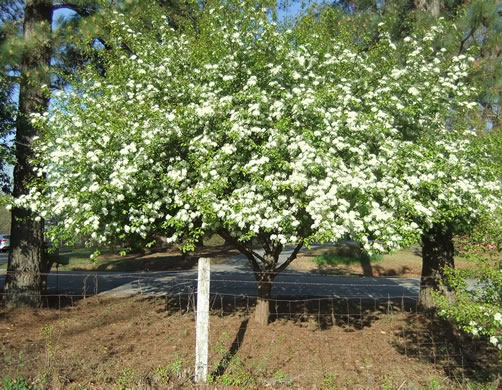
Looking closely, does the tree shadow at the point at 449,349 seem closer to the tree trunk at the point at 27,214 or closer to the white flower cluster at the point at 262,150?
the white flower cluster at the point at 262,150

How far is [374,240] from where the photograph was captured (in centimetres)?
550

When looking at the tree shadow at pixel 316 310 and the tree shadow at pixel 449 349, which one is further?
the tree shadow at pixel 316 310

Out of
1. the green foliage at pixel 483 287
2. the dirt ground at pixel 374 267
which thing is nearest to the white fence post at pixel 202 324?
the green foliage at pixel 483 287

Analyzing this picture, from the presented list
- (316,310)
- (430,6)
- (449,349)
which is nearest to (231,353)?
(316,310)

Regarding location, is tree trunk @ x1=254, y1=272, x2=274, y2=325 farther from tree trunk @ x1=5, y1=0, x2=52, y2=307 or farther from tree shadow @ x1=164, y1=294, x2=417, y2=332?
tree trunk @ x1=5, y1=0, x2=52, y2=307

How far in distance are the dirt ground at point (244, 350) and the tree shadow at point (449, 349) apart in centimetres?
2

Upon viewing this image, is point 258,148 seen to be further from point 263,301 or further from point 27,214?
point 27,214

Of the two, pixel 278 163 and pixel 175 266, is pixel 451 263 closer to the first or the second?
pixel 278 163

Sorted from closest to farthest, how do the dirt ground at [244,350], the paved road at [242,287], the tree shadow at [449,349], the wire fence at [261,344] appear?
the dirt ground at [244,350] → the wire fence at [261,344] → the tree shadow at [449,349] → the paved road at [242,287]

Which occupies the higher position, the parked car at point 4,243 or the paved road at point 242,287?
the parked car at point 4,243

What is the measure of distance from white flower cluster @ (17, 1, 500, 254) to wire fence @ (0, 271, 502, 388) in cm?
196

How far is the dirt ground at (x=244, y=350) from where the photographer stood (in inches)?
219

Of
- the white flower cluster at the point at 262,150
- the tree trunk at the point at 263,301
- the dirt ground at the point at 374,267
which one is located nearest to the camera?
the white flower cluster at the point at 262,150

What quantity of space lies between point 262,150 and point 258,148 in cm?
21
